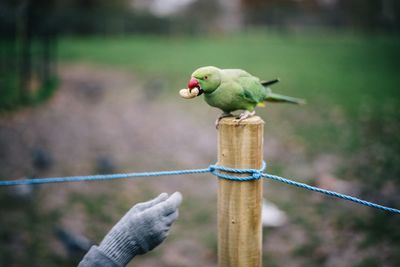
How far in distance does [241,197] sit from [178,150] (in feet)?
16.6

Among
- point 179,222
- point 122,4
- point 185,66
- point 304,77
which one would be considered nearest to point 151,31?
point 122,4

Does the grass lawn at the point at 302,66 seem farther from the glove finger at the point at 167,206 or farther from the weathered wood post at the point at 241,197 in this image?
the glove finger at the point at 167,206

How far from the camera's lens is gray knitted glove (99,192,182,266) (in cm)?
164

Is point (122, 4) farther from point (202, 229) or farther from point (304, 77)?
point (202, 229)

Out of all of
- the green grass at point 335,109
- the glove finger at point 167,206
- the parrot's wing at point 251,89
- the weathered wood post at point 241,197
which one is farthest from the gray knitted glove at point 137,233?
the green grass at point 335,109

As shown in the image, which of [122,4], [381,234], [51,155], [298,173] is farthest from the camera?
[122,4]

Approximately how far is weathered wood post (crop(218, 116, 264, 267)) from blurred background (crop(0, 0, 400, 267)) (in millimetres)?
2293

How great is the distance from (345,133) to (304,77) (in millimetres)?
4824

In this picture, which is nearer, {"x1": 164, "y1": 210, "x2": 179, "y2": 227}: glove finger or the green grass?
{"x1": 164, "y1": 210, "x2": 179, "y2": 227}: glove finger

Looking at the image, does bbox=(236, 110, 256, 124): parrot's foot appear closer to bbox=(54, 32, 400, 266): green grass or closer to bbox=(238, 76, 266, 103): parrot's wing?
bbox=(238, 76, 266, 103): parrot's wing

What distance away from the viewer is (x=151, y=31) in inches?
1169

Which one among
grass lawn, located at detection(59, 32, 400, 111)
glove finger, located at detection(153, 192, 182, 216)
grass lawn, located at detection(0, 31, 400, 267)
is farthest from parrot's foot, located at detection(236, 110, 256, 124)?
grass lawn, located at detection(59, 32, 400, 111)

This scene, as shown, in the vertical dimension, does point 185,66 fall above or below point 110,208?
A: above

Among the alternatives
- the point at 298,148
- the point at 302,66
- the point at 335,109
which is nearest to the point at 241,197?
the point at 298,148
